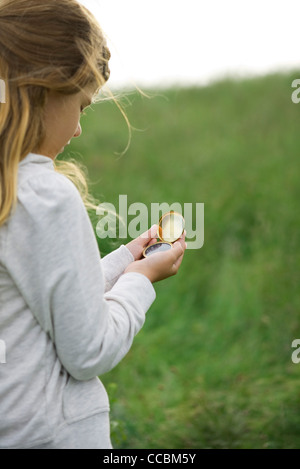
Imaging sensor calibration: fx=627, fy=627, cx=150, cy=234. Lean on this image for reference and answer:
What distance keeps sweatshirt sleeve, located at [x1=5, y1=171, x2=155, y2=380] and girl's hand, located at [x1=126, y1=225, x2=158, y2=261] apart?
0.44 metres

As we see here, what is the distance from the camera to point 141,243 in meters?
1.79

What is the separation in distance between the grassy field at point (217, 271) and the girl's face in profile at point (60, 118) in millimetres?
882

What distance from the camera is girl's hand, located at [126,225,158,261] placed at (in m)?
1.76

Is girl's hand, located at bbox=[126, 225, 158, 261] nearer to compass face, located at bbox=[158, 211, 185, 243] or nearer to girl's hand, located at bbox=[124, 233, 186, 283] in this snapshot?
compass face, located at bbox=[158, 211, 185, 243]

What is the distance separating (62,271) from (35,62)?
1.52 feet
